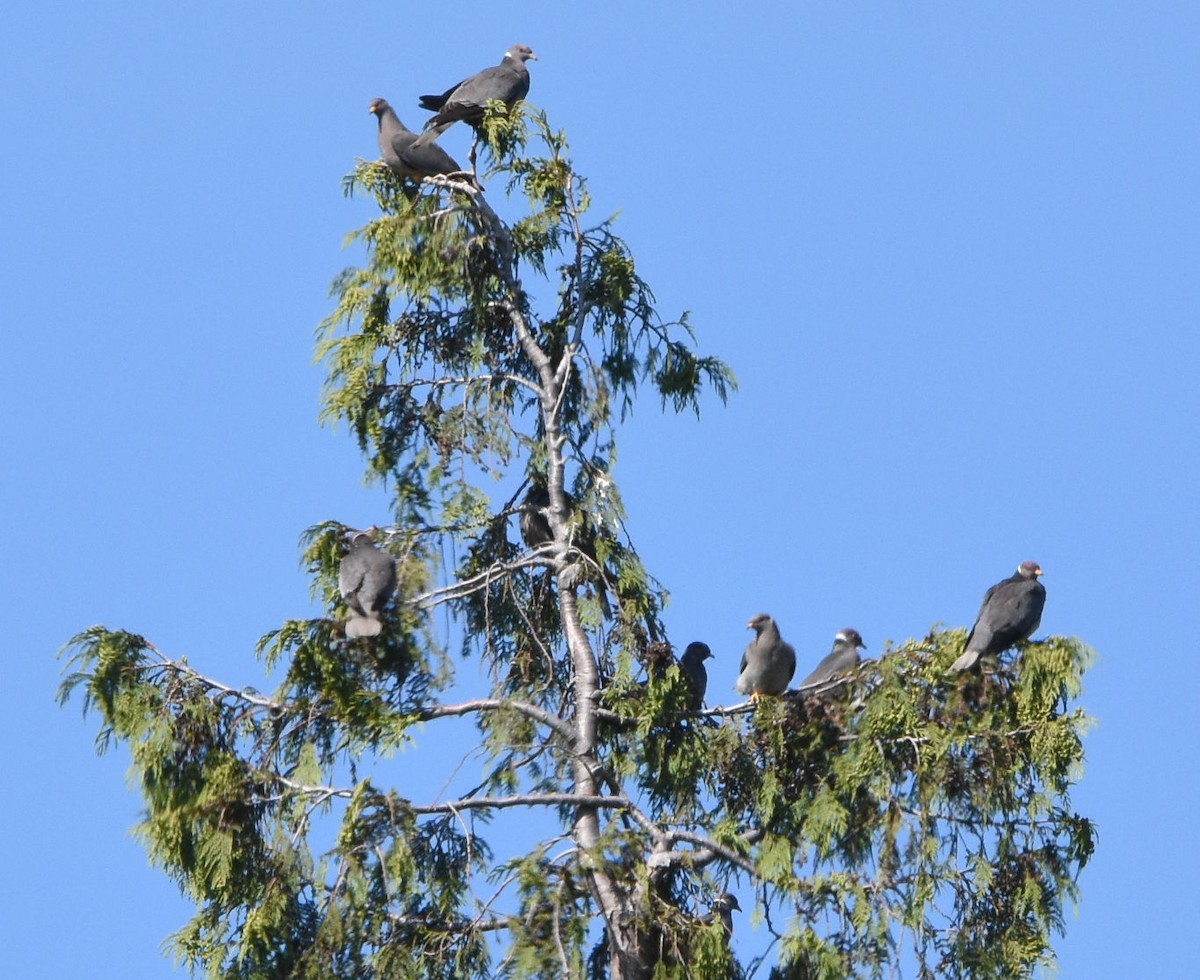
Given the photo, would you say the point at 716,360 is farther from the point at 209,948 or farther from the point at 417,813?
the point at 209,948

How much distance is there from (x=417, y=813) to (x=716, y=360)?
3.38 metres

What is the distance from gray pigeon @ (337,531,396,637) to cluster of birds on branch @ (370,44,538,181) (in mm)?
2574

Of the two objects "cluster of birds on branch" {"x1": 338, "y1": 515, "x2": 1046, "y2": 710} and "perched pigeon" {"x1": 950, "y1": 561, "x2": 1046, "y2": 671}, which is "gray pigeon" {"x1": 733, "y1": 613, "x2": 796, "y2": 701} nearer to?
"cluster of birds on branch" {"x1": 338, "y1": 515, "x2": 1046, "y2": 710}

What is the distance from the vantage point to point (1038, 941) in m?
9.69

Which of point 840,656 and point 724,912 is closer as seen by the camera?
point 724,912

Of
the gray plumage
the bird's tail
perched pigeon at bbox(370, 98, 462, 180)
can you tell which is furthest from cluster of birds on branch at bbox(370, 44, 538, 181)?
the bird's tail

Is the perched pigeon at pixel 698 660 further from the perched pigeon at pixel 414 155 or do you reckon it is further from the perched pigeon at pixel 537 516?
the perched pigeon at pixel 414 155

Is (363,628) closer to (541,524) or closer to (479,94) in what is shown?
(541,524)

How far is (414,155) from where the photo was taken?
12.6 meters

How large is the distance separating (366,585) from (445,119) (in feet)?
11.5

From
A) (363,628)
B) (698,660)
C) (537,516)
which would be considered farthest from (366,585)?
(698,660)

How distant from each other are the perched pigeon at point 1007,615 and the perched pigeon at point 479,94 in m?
3.98

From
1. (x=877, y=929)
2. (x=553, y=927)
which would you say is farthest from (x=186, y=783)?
(x=877, y=929)

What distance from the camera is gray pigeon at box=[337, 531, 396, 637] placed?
10.4 m
